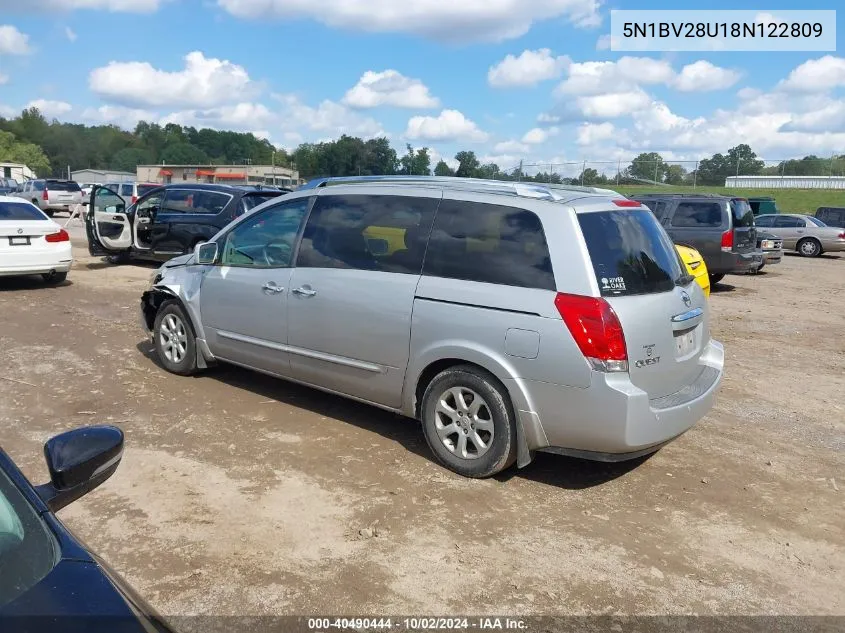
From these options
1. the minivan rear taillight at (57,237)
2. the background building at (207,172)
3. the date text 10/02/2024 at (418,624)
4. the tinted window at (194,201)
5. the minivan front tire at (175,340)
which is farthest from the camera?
the background building at (207,172)

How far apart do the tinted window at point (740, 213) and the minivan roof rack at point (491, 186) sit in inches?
407

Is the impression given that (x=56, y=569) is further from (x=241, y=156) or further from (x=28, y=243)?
(x=241, y=156)

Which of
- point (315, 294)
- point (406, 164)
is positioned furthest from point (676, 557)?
point (406, 164)

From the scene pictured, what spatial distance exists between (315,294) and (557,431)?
82.6 inches

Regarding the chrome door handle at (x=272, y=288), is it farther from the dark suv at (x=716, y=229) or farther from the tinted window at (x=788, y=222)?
the tinted window at (x=788, y=222)

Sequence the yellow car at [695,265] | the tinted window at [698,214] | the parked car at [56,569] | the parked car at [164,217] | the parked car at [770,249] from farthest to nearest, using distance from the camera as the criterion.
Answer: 1. the parked car at [770,249]
2. the tinted window at [698,214]
3. the parked car at [164,217]
4. the yellow car at [695,265]
5. the parked car at [56,569]

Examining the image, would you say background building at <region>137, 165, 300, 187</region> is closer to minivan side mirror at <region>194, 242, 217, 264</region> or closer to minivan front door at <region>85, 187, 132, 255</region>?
minivan front door at <region>85, 187, 132, 255</region>

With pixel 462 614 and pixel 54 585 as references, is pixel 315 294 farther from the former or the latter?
pixel 54 585

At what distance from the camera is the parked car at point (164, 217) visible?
1242 cm

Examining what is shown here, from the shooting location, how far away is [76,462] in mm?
2213

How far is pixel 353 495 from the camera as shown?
4250mm

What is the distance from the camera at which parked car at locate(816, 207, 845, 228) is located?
1110 inches

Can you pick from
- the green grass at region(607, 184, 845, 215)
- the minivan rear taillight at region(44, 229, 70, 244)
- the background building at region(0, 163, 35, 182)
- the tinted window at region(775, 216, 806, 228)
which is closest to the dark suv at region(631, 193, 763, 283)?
the minivan rear taillight at region(44, 229, 70, 244)

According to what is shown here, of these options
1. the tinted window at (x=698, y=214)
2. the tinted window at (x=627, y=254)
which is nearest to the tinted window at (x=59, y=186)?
the tinted window at (x=698, y=214)
